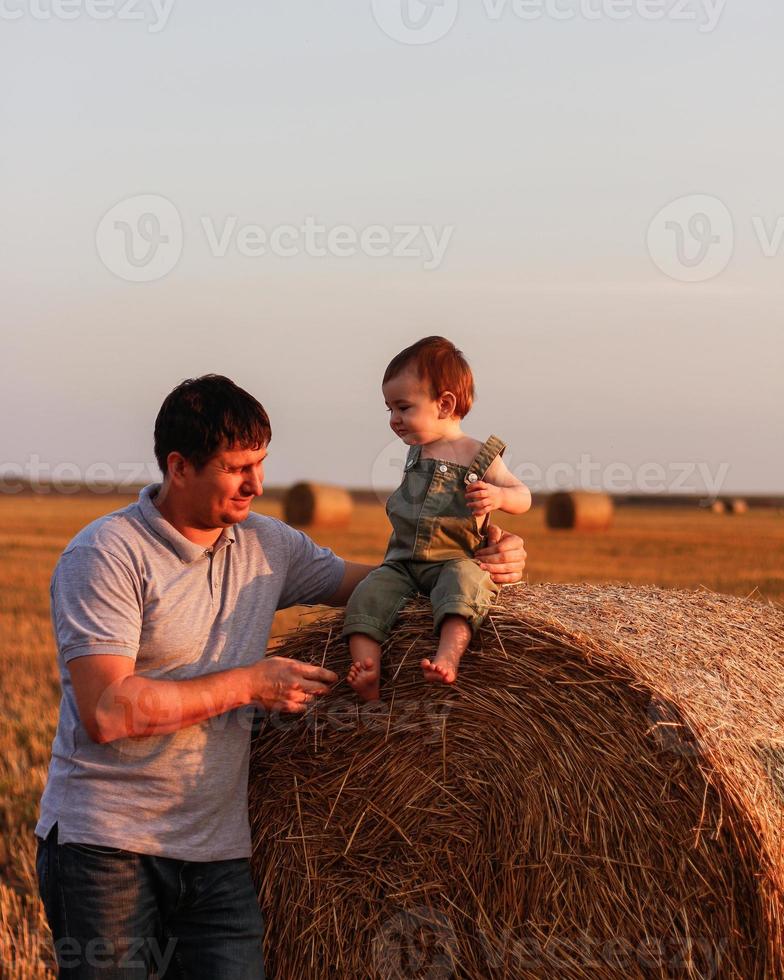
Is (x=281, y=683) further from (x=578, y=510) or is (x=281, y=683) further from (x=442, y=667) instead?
(x=578, y=510)

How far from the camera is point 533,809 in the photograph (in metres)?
3.56

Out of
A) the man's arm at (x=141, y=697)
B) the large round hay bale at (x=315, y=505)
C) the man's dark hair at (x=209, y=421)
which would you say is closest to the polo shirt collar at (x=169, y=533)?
the man's dark hair at (x=209, y=421)

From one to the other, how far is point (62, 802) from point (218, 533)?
2.87 ft

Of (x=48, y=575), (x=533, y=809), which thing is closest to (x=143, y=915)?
(x=533, y=809)

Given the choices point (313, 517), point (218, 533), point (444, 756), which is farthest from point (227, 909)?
point (313, 517)

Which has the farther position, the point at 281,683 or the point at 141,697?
the point at 281,683

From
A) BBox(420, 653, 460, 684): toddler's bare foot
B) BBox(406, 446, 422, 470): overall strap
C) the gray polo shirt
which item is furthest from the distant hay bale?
the gray polo shirt

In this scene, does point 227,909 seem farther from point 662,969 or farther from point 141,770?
point 662,969

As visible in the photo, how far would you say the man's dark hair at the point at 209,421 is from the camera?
10.5 ft

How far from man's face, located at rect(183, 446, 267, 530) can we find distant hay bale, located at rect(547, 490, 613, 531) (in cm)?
1780

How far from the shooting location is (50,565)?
16.4 m

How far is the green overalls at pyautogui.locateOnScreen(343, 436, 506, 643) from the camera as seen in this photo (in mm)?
3637

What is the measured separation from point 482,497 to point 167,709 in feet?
3.87

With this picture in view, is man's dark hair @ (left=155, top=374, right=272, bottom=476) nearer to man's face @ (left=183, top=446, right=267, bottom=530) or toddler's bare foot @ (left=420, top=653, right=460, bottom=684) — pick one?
man's face @ (left=183, top=446, right=267, bottom=530)
